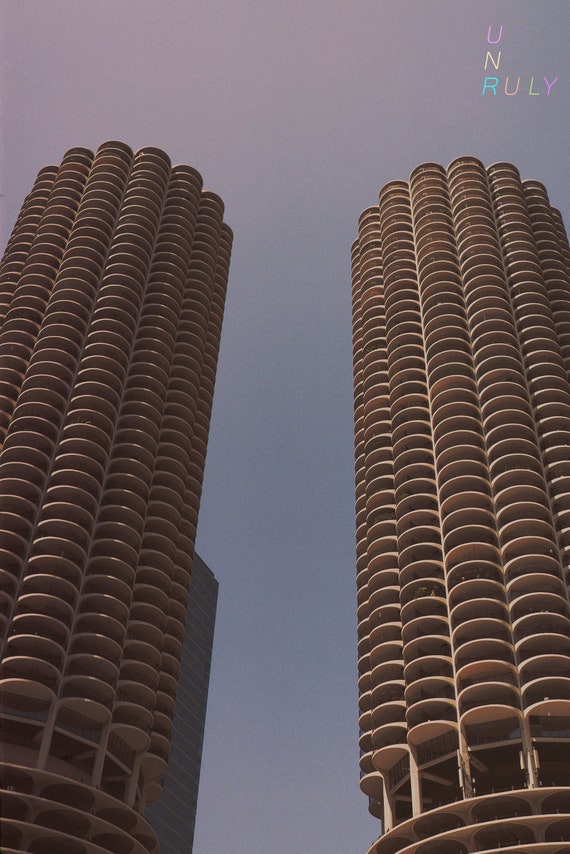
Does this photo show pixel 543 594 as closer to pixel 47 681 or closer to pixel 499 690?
pixel 499 690

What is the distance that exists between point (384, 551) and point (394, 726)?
1905 cm

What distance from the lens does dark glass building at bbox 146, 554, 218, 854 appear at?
124 m

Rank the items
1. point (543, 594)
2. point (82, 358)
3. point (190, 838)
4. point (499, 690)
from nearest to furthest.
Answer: point (499, 690), point (543, 594), point (82, 358), point (190, 838)

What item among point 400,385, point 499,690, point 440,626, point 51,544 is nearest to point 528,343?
point 400,385

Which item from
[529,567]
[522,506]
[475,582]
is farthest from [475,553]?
[522,506]

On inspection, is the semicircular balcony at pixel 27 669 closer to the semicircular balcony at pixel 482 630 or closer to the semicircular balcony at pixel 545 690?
the semicircular balcony at pixel 482 630

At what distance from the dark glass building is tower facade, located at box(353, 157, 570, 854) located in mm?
41894

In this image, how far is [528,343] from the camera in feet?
359

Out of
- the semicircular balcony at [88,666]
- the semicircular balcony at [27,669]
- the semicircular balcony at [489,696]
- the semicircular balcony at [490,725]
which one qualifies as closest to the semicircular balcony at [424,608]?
the semicircular balcony at [489,696]

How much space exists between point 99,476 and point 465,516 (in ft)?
109

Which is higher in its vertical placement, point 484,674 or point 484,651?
point 484,651

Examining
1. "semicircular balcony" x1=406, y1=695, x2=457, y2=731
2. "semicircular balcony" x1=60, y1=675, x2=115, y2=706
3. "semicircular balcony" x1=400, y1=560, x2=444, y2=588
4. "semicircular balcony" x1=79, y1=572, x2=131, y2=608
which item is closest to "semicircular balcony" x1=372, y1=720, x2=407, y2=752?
"semicircular balcony" x1=406, y1=695, x2=457, y2=731

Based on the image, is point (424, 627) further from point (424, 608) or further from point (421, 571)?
point (421, 571)

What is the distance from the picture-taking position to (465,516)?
92625mm
